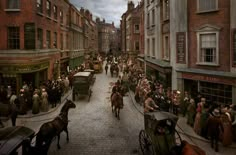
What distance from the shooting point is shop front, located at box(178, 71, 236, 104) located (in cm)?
1463

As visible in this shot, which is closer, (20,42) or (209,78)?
(209,78)

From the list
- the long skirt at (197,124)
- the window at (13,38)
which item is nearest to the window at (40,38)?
the window at (13,38)

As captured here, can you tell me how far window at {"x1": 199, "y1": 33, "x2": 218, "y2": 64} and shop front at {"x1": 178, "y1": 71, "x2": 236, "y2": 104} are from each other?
1.06 metres

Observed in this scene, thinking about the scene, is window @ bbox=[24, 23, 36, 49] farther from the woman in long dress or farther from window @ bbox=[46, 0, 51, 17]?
the woman in long dress

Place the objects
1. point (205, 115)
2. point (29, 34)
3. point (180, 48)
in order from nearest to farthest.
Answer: point (205, 115)
point (180, 48)
point (29, 34)

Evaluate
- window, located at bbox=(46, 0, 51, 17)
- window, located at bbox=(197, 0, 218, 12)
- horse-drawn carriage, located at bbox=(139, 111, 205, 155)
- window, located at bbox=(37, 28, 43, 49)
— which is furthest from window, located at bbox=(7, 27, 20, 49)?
horse-drawn carriage, located at bbox=(139, 111, 205, 155)

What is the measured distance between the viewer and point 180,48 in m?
18.2

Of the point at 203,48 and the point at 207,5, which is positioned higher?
the point at 207,5

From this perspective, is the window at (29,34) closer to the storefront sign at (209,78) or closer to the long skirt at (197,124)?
the storefront sign at (209,78)

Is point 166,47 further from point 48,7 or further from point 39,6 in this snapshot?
point 48,7

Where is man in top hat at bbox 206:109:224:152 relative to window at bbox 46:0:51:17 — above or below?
below

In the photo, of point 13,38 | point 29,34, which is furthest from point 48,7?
point 13,38

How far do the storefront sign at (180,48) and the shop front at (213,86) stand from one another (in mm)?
1070

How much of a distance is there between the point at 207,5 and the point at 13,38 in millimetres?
14240
